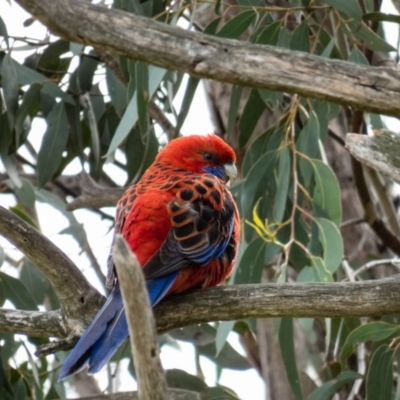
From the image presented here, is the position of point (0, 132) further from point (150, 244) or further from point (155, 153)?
point (150, 244)

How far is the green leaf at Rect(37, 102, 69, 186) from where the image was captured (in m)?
4.65

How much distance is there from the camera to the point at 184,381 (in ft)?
15.9

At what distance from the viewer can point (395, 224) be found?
5.46 metres

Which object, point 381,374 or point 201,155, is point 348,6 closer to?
point 201,155

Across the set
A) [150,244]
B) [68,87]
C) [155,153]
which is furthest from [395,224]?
[150,244]

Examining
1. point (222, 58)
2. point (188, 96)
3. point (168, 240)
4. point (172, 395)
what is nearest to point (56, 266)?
point (168, 240)

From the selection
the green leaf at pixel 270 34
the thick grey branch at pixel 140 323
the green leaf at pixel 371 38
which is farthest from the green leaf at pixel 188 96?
the thick grey branch at pixel 140 323

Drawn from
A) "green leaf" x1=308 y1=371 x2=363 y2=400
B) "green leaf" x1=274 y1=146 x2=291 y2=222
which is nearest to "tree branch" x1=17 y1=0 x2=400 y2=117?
"green leaf" x1=274 y1=146 x2=291 y2=222

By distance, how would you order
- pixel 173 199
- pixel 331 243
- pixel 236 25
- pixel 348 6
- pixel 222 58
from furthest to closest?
pixel 236 25 → pixel 331 243 → pixel 348 6 → pixel 173 199 → pixel 222 58

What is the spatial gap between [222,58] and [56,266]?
842 mm

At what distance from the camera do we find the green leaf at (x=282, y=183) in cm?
414

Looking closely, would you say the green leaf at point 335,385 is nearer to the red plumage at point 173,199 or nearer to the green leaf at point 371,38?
the red plumage at point 173,199

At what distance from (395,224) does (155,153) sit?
1462 mm

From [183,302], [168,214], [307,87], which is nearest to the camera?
[307,87]
